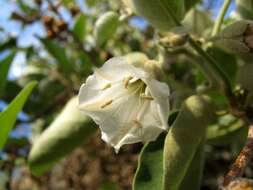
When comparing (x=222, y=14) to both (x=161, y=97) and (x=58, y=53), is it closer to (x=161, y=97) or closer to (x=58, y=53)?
(x=161, y=97)

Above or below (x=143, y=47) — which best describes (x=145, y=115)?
above

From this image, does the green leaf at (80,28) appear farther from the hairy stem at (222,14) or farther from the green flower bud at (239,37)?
the green flower bud at (239,37)

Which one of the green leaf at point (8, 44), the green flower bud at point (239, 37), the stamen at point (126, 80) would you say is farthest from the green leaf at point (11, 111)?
the green leaf at point (8, 44)

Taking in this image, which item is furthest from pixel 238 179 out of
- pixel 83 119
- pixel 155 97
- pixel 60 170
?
pixel 60 170

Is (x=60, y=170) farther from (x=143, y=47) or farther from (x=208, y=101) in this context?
(x=208, y=101)

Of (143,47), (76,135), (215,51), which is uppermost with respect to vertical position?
(76,135)

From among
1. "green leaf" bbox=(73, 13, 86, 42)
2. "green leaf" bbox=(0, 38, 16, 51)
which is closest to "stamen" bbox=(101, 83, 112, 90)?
"green leaf" bbox=(73, 13, 86, 42)
